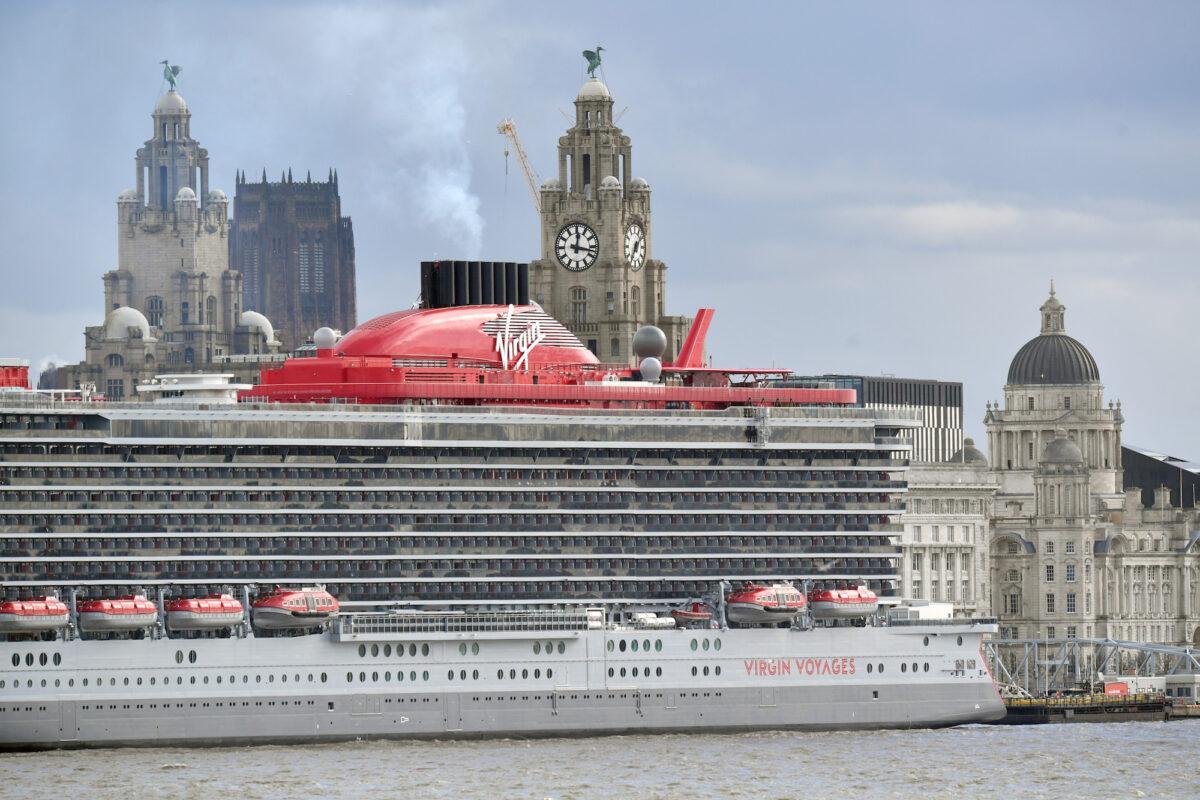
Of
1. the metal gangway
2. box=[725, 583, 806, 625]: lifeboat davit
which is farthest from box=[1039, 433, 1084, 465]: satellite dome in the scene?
box=[725, 583, 806, 625]: lifeboat davit

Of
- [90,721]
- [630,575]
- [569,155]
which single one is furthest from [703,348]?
[569,155]

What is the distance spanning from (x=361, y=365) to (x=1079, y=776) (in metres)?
28.9

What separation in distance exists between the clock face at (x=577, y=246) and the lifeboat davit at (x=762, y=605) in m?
59.1

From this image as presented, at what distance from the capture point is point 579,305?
166 meters

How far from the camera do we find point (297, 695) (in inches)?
4018

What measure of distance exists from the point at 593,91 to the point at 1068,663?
39.9 m

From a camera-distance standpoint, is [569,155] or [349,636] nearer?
[349,636]

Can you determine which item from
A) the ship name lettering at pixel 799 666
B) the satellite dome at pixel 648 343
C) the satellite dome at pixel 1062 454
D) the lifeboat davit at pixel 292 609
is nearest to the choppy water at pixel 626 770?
the ship name lettering at pixel 799 666

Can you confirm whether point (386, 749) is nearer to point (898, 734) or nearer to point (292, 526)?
point (292, 526)

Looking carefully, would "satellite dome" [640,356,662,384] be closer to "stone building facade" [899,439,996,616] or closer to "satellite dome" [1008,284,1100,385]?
"stone building facade" [899,439,996,616]

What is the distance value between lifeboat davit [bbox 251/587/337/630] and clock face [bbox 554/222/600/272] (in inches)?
2585

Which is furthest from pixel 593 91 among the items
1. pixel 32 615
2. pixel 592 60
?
pixel 32 615

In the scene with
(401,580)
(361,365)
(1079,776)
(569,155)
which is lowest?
(1079,776)

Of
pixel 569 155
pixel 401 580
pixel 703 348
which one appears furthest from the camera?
pixel 569 155
